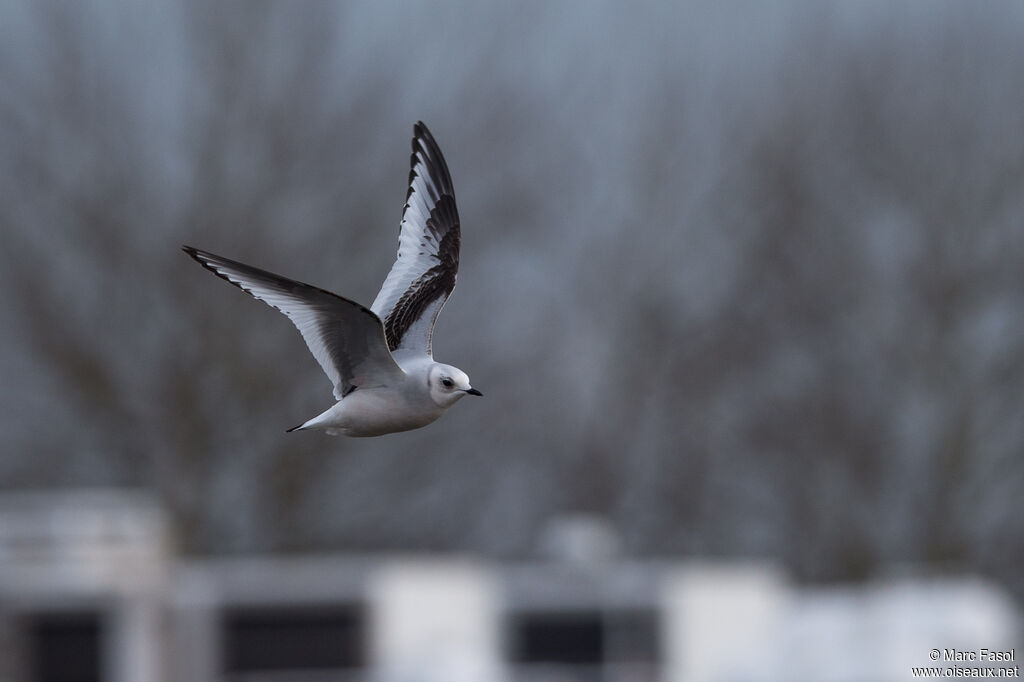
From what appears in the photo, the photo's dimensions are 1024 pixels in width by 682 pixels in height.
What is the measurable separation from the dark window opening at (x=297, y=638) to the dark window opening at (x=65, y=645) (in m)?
3.24

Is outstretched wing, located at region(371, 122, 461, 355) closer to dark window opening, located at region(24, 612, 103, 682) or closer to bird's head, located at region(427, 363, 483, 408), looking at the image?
bird's head, located at region(427, 363, 483, 408)

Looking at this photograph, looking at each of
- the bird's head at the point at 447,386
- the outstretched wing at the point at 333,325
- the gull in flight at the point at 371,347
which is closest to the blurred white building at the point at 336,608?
the gull in flight at the point at 371,347

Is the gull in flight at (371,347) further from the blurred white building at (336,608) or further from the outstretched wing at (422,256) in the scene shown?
the blurred white building at (336,608)

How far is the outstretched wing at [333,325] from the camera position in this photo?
4609 millimetres

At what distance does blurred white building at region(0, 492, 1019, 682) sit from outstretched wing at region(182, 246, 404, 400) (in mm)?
29475

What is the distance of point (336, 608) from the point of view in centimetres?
3725

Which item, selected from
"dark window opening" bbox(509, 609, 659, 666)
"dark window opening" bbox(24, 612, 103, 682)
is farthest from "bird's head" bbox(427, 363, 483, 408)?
"dark window opening" bbox(24, 612, 103, 682)

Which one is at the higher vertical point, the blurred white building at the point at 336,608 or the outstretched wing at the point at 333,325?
the blurred white building at the point at 336,608

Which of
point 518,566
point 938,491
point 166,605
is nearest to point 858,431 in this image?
point 938,491

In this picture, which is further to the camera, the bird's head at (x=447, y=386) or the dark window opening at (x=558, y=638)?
the dark window opening at (x=558, y=638)

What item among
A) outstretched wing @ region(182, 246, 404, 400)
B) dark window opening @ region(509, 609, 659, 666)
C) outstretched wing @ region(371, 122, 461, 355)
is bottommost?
outstretched wing @ region(182, 246, 404, 400)

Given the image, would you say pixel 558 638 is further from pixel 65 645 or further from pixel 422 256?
pixel 422 256

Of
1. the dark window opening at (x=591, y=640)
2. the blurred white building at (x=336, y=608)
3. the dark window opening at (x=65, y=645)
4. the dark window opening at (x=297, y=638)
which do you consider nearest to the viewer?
the blurred white building at (x=336, y=608)

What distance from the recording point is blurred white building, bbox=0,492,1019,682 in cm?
3575
